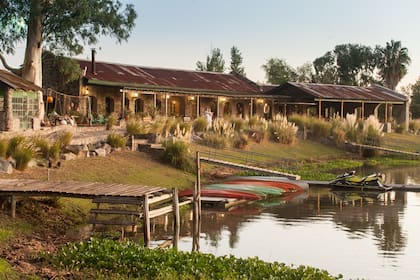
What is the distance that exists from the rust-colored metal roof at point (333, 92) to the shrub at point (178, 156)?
2218 centimetres

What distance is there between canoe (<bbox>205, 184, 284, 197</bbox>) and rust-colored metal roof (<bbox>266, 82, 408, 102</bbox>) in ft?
76.8

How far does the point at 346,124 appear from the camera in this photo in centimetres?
3544

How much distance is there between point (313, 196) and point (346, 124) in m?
15.8

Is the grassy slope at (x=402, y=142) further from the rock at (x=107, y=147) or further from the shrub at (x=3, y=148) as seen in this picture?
the shrub at (x=3, y=148)

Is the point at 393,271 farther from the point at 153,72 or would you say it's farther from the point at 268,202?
the point at 153,72

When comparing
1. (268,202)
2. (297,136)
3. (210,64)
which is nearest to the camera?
(268,202)

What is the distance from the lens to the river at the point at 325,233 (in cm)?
1181

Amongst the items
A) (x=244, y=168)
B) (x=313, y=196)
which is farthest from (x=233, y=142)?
(x=313, y=196)

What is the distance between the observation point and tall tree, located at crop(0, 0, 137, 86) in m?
26.7

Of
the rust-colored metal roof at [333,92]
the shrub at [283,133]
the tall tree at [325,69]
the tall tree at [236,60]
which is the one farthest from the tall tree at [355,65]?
the shrub at [283,133]

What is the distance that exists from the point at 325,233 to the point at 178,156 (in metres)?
8.75

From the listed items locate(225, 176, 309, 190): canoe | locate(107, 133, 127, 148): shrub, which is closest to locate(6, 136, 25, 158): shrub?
locate(107, 133, 127, 148): shrub

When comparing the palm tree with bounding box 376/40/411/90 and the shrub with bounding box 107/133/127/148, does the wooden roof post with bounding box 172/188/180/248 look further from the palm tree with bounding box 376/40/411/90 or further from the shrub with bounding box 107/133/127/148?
the palm tree with bounding box 376/40/411/90

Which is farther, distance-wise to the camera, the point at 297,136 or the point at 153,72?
the point at 153,72
